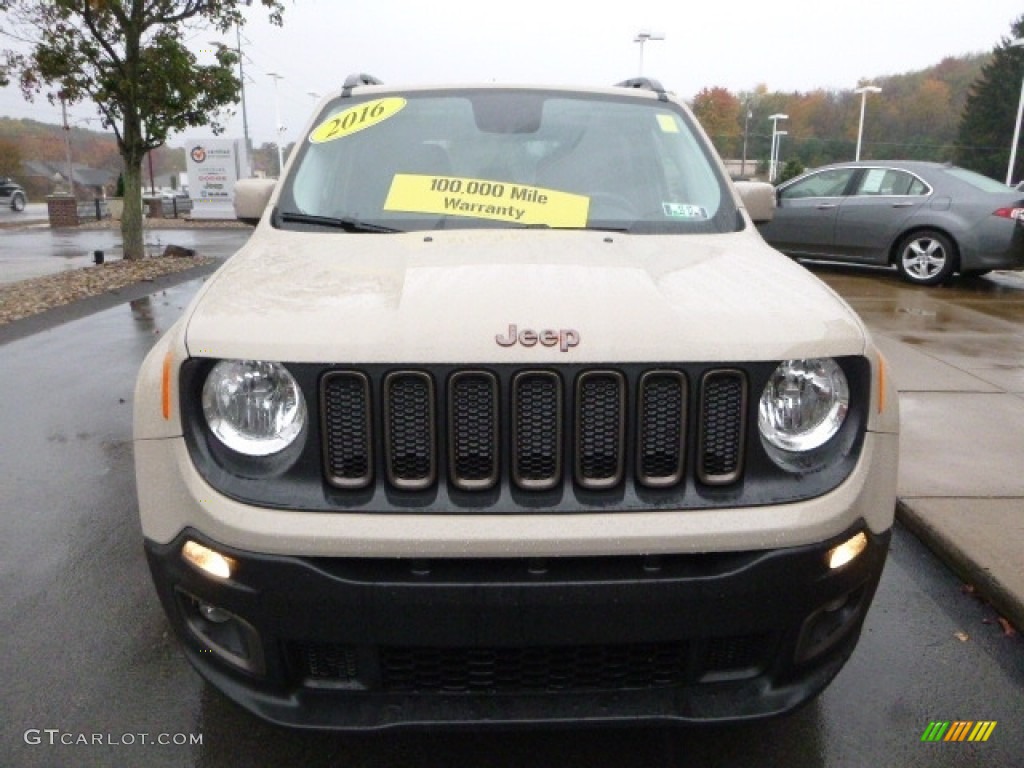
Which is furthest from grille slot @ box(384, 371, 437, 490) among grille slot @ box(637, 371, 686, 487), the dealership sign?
the dealership sign

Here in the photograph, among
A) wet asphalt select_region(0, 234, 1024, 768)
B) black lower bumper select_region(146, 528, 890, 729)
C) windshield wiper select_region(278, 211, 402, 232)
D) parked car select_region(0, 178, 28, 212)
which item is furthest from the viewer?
parked car select_region(0, 178, 28, 212)

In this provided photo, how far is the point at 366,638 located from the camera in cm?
184

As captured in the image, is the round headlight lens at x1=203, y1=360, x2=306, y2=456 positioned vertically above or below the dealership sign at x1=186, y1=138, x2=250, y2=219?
below

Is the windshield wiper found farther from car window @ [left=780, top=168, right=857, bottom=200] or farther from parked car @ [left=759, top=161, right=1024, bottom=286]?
car window @ [left=780, top=168, right=857, bottom=200]

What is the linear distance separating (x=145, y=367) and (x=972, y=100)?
7056cm

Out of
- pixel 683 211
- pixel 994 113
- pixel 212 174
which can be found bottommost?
pixel 683 211

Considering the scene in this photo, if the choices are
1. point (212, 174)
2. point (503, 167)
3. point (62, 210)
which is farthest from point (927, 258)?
point (62, 210)

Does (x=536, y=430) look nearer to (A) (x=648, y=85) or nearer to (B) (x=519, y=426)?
(B) (x=519, y=426)

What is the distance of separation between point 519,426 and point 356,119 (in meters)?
2.01

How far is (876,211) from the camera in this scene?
11.1 meters

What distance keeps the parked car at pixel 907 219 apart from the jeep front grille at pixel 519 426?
30.2ft

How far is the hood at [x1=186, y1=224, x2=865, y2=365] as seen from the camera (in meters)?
1.86

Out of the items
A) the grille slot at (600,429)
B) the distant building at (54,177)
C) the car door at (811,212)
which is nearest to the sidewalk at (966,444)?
the grille slot at (600,429)

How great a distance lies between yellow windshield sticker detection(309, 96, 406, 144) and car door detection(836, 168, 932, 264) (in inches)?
366
